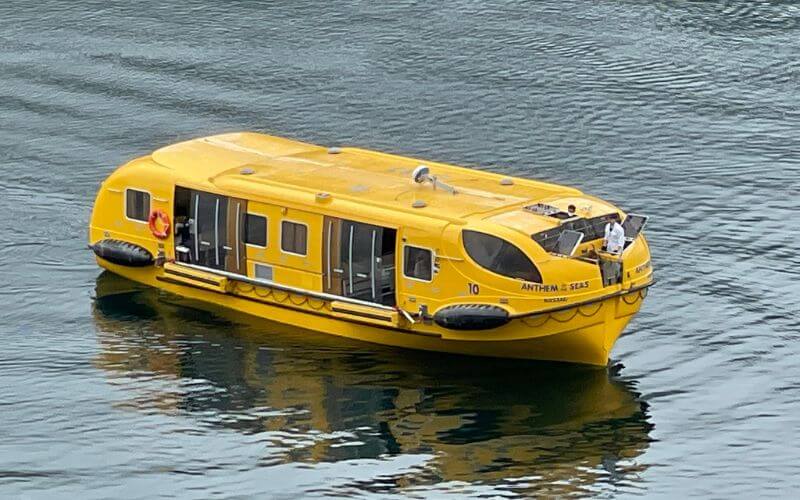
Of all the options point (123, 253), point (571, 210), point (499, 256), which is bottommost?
point (123, 253)

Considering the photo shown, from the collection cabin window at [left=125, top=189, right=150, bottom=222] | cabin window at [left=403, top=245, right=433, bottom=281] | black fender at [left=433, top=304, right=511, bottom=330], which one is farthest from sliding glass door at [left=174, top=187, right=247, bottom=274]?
black fender at [left=433, top=304, right=511, bottom=330]

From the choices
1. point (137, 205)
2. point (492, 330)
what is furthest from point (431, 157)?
point (492, 330)

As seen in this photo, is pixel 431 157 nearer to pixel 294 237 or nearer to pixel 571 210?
pixel 294 237

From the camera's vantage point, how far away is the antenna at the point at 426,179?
39781 millimetres

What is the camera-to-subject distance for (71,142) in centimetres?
5484

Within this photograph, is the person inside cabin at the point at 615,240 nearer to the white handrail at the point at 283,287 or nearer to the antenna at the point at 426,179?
the antenna at the point at 426,179

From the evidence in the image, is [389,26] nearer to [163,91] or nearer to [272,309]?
[163,91]

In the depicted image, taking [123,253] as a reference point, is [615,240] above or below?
above

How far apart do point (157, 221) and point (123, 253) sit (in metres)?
1.39

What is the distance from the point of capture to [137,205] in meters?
42.7

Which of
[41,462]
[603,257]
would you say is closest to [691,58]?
[603,257]

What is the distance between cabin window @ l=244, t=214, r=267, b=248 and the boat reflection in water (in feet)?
6.93

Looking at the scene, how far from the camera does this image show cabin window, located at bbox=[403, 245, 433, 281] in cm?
3757

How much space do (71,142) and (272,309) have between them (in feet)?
55.0
